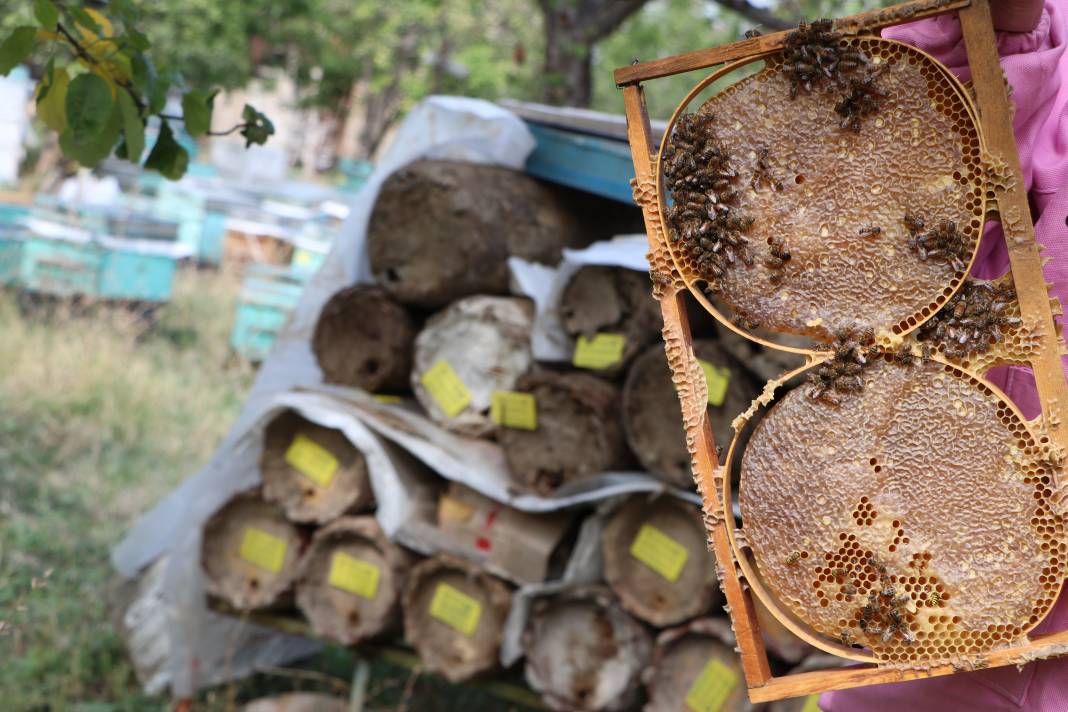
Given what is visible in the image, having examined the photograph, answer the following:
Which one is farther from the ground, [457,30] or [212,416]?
[457,30]

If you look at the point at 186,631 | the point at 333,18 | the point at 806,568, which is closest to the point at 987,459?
the point at 806,568

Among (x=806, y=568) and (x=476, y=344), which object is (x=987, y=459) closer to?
(x=806, y=568)

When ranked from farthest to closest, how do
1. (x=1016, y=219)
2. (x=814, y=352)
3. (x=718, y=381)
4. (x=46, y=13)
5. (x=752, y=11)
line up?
(x=752, y=11) < (x=718, y=381) < (x=46, y=13) < (x=814, y=352) < (x=1016, y=219)

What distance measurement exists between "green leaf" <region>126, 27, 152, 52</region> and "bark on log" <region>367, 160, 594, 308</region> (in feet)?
4.75

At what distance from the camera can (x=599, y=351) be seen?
325 cm

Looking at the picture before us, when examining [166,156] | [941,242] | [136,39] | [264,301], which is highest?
[136,39]

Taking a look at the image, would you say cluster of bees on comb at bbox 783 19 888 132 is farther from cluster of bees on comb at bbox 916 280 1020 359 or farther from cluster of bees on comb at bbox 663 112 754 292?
cluster of bees on comb at bbox 916 280 1020 359

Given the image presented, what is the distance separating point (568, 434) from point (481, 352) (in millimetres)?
419

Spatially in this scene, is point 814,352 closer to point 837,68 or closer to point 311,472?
point 837,68

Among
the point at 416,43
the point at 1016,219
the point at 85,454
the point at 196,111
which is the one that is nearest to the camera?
the point at 1016,219

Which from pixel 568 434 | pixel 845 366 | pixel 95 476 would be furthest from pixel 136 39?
pixel 95 476

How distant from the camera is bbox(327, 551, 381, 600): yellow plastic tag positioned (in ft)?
11.3

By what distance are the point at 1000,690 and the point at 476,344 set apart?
7.27ft

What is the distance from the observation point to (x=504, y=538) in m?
3.30
